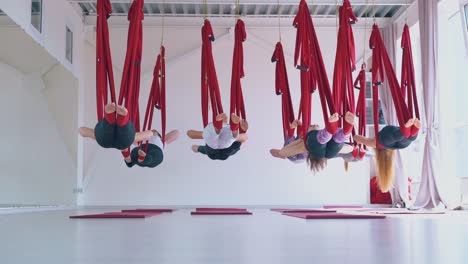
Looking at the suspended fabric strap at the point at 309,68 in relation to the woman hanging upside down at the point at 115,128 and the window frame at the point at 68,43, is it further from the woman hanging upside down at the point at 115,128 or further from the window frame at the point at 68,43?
the window frame at the point at 68,43

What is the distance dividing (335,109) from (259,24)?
697 centimetres

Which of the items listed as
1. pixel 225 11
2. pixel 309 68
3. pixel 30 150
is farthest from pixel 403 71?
pixel 30 150

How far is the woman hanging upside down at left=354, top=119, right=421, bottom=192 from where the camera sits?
507cm

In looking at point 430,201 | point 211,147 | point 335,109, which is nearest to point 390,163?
point 335,109

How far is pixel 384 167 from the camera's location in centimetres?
533

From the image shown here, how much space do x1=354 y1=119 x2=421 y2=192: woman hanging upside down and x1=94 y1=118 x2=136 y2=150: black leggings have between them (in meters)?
2.29

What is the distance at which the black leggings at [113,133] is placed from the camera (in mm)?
4312

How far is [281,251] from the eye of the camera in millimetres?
2561

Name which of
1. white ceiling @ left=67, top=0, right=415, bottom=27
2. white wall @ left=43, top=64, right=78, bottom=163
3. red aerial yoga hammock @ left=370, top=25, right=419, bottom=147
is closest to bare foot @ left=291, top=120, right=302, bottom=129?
red aerial yoga hammock @ left=370, top=25, right=419, bottom=147

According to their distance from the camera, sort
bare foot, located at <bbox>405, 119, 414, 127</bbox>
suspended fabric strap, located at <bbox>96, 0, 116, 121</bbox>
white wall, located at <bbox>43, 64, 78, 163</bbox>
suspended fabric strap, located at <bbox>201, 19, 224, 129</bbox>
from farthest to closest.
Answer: white wall, located at <bbox>43, 64, 78, 163</bbox>, suspended fabric strap, located at <bbox>201, 19, 224, 129</bbox>, bare foot, located at <bbox>405, 119, 414, 127</bbox>, suspended fabric strap, located at <bbox>96, 0, 116, 121</bbox>

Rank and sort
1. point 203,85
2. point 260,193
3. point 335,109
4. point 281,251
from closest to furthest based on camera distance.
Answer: point 281,251 < point 335,109 < point 203,85 < point 260,193

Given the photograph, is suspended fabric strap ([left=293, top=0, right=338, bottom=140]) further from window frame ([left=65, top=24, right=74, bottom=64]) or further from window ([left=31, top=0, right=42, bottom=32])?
window frame ([left=65, top=24, right=74, bottom=64])

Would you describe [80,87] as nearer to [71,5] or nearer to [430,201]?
[71,5]

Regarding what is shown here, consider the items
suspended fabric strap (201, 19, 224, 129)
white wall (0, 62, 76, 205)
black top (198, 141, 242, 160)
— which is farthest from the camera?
white wall (0, 62, 76, 205)
